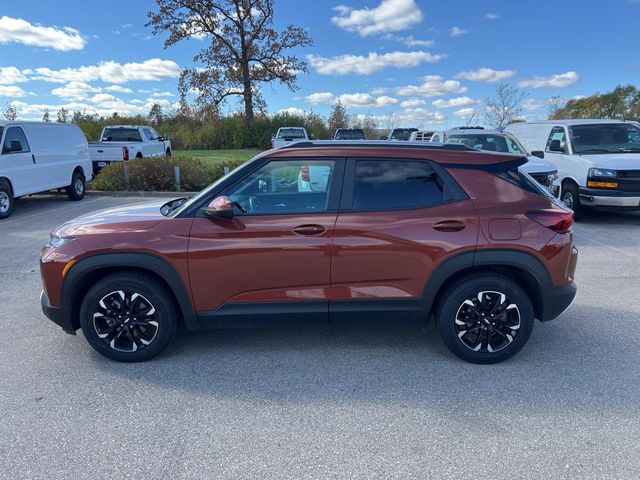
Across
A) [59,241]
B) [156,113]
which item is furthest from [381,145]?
[156,113]

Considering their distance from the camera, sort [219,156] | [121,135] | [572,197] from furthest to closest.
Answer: [219,156]
[121,135]
[572,197]

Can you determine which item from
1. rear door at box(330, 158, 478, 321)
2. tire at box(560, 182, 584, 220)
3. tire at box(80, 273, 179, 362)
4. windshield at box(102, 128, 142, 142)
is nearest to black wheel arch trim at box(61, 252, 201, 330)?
tire at box(80, 273, 179, 362)

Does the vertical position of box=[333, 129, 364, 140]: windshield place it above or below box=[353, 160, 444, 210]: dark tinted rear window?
above

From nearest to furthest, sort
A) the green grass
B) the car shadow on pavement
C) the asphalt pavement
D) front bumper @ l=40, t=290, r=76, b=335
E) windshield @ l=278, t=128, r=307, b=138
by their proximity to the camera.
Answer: the asphalt pavement < the car shadow on pavement < front bumper @ l=40, t=290, r=76, b=335 < windshield @ l=278, t=128, r=307, b=138 < the green grass

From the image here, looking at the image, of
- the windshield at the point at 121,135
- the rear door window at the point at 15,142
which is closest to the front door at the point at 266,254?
the rear door window at the point at 15,142

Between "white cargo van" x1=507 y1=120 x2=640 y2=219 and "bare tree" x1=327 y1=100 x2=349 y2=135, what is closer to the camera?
"white cargo van" x1=507 y1=120 x2=640 y2=219

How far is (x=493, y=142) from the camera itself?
10.0m

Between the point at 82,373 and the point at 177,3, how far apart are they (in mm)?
34218

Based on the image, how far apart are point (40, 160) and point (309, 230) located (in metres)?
10.2

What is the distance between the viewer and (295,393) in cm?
336

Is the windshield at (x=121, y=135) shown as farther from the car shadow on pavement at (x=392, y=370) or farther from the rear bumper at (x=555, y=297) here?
the rear bumper at (x=555, y=297)

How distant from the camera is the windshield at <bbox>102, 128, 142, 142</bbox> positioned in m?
18.1

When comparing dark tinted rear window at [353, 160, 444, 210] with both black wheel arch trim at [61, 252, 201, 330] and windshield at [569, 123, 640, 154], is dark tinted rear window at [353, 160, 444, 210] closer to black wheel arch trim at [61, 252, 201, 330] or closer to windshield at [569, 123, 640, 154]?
black wheel arch trim at [61, 252, 201, 330]

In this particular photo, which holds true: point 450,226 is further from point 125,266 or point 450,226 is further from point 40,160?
point 40,160
